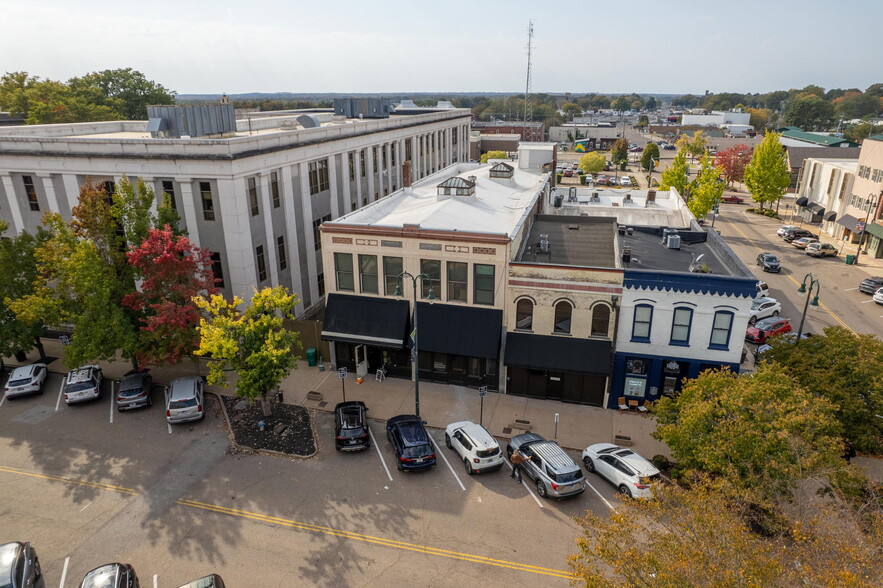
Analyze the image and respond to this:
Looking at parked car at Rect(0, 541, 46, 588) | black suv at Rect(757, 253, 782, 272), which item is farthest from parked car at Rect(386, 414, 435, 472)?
black suv at Rect(757, 253, 782, 272)

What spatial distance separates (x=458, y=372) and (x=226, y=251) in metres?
15.6

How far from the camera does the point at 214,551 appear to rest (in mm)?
18359

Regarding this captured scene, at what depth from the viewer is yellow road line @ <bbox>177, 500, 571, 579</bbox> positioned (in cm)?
1759

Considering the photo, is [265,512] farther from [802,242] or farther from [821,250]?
[802,242]

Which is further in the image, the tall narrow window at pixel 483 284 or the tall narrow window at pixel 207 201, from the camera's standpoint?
the tall narrow window at pixel 207 201

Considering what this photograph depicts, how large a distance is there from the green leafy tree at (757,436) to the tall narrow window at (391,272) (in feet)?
50.2

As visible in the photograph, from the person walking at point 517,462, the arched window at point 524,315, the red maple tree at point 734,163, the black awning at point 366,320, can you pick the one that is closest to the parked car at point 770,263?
the arched window at point 524,315

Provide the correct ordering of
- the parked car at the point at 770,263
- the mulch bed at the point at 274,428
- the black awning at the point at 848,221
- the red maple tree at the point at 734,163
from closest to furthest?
the mulch bed at the point at 274,428, the parked car at the point at 770,263, the black awning at the point at 848,221, the red maple tree at the point at 734,163

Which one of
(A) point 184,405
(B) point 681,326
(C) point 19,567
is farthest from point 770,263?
(C) point 19,567

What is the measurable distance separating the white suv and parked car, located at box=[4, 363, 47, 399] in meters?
1.46

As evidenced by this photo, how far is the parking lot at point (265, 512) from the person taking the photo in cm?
1770

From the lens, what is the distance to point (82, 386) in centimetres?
2753

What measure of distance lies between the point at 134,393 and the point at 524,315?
20.3 metres

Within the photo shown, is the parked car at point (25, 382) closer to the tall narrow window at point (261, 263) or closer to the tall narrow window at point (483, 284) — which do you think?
the tall narrow window at point (261, 263)
